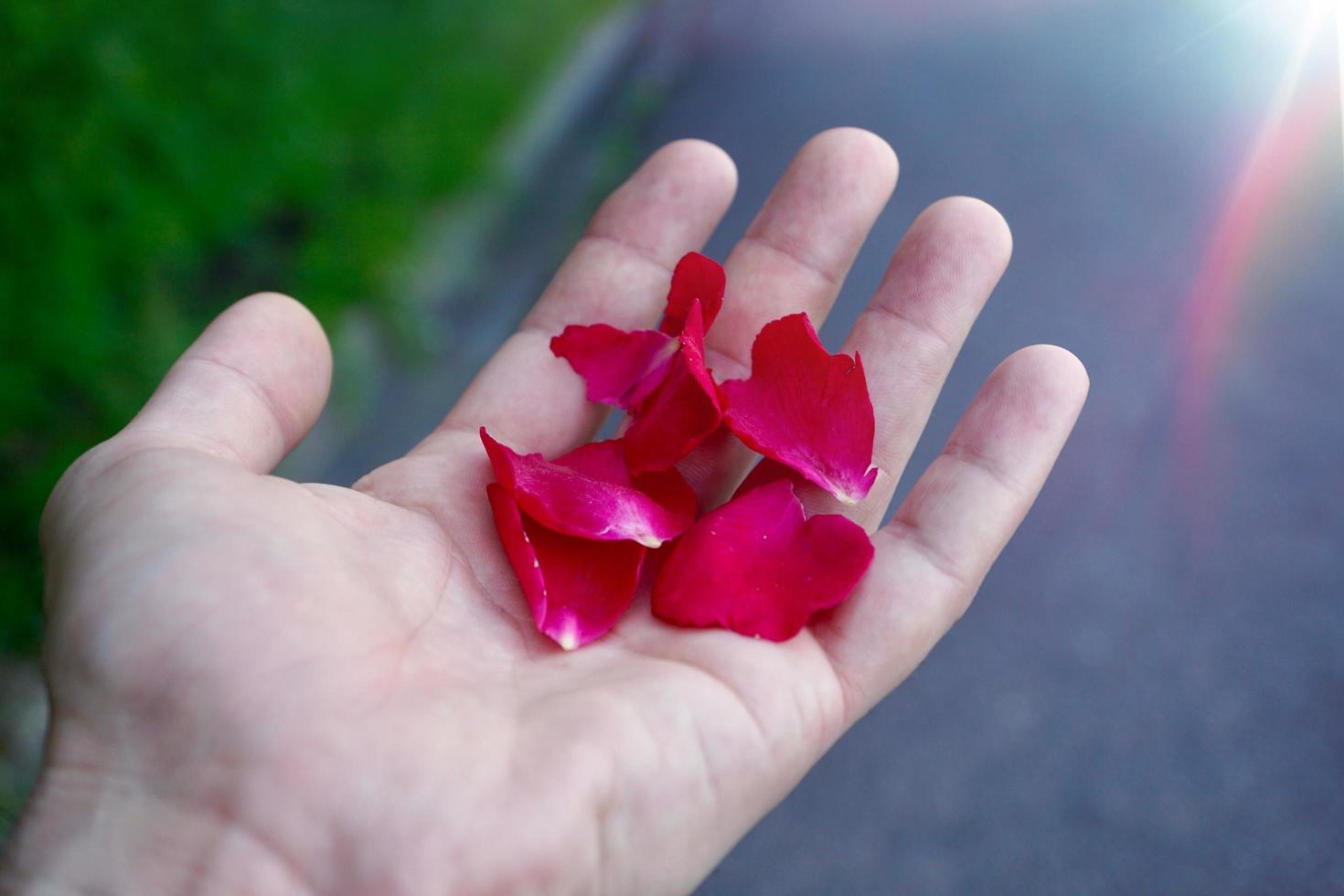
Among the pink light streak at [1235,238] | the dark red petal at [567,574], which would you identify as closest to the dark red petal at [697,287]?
the dark red petal at [567,574]

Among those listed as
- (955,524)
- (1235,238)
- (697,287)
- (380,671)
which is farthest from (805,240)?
(1235,238)

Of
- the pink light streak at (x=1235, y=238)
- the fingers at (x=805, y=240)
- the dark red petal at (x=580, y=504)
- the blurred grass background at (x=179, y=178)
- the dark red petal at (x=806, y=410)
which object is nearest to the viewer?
the dark red petal at (x=580, y=504)

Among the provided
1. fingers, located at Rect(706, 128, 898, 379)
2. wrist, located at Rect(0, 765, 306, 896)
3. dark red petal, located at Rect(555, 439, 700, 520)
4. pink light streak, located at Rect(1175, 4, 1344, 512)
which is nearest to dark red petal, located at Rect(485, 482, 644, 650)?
dark red petal, located at Rect(555, 439, 700, 520)

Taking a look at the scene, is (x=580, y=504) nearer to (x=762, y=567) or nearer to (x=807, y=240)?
(x=762, y=567)

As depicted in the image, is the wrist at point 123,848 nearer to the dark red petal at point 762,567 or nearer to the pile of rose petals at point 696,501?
the pile of rose petals at point 696,501

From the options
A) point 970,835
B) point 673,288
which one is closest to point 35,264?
point 673,288
